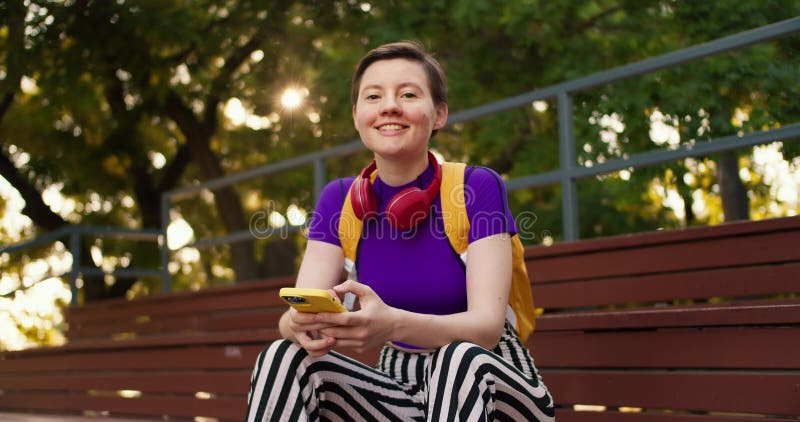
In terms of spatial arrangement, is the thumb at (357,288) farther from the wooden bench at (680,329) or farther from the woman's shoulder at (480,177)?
the wooden bench at (680,329)

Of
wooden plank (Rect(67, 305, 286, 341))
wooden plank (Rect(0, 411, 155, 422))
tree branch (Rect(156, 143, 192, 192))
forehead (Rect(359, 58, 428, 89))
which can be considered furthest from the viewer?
tree branch (Rect(156, 143, 192, 192))

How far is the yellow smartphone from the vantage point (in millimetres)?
1944

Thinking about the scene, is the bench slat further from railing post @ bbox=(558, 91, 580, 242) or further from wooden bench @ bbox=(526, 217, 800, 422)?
wooden bench @ bbox=(526, 217, 800, 422)

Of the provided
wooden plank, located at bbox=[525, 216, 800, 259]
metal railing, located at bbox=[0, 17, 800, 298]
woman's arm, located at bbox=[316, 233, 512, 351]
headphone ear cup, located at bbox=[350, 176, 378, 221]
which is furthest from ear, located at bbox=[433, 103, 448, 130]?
metal railing, located at bbox=[0, 17, 800, 298]

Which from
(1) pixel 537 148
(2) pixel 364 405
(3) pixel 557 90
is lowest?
(2) pixel 364 405

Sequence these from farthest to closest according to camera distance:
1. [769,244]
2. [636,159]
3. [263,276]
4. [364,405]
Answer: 1. [263,276]
2. [636,159]
3. [769,244]
4. [364,405]

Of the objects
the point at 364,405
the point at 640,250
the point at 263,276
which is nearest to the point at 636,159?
the point at 640,250

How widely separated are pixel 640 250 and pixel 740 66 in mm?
1986

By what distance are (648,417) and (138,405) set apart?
3.48 meters

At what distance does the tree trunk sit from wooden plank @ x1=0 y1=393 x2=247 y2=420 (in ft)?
9.32

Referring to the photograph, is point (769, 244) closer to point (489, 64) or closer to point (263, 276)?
point (489, 64)

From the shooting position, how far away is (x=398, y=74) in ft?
7.76

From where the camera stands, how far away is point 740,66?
4879 millimetres

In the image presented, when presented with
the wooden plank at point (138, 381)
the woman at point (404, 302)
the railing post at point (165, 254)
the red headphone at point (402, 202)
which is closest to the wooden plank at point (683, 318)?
the woman at point (404, 302)
